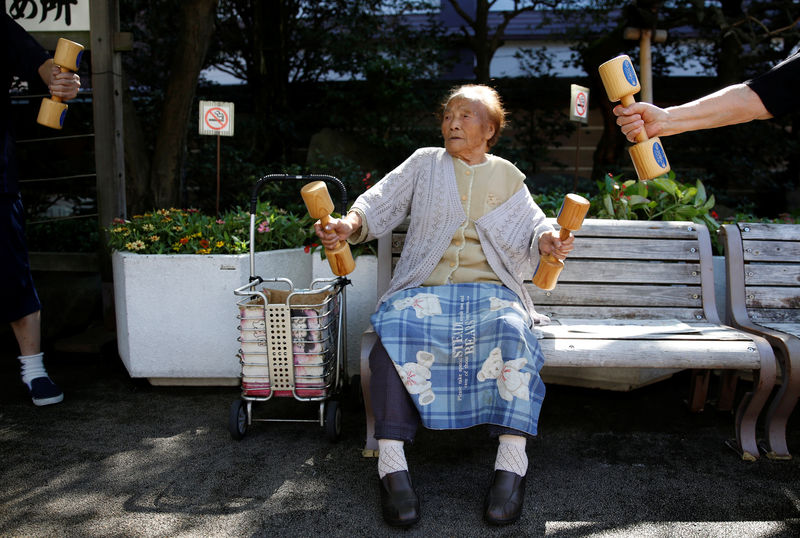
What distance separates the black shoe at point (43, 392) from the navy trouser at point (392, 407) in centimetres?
205

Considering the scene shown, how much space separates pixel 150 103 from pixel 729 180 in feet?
24.9

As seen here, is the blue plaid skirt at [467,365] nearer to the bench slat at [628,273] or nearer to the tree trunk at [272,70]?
the bench slat at [628,273]

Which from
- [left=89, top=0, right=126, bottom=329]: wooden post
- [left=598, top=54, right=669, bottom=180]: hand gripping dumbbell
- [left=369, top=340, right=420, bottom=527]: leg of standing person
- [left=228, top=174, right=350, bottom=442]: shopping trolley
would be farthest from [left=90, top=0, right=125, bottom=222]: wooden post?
[left=598, top=54, right=669, bottom=180]: hand gripping dumbbell

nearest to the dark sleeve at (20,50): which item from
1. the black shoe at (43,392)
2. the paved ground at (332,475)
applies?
the black shoe at (43,392)

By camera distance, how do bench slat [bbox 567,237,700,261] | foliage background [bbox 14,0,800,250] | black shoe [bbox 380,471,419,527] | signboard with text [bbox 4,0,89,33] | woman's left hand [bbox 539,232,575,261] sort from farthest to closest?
1. foliage background [bbox 14,0,800,250]
2. signboard with text [bbox 4,0,89,33]
3. bench slat [bbox 567,237,700,261]
4. woman's left hand [bbox 539,232,575,261]
5. black shoe [bbox 380,471,419,527]

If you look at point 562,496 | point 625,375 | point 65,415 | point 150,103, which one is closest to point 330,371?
point 562,496

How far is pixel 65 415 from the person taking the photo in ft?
11.5

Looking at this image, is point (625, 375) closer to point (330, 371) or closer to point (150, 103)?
point (330, 371)

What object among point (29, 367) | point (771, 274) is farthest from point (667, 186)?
point (29, 367)

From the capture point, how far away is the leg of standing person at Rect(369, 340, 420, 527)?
2.42 metres

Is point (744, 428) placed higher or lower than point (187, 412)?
higher

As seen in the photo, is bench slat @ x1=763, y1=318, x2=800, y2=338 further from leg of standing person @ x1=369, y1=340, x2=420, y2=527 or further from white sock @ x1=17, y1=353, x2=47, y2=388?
white sock @ x1=17, y1=353, x2=47, y2=388

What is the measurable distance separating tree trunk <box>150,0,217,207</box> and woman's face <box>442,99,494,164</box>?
3.32 meters

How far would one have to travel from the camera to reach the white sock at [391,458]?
2527 mm
